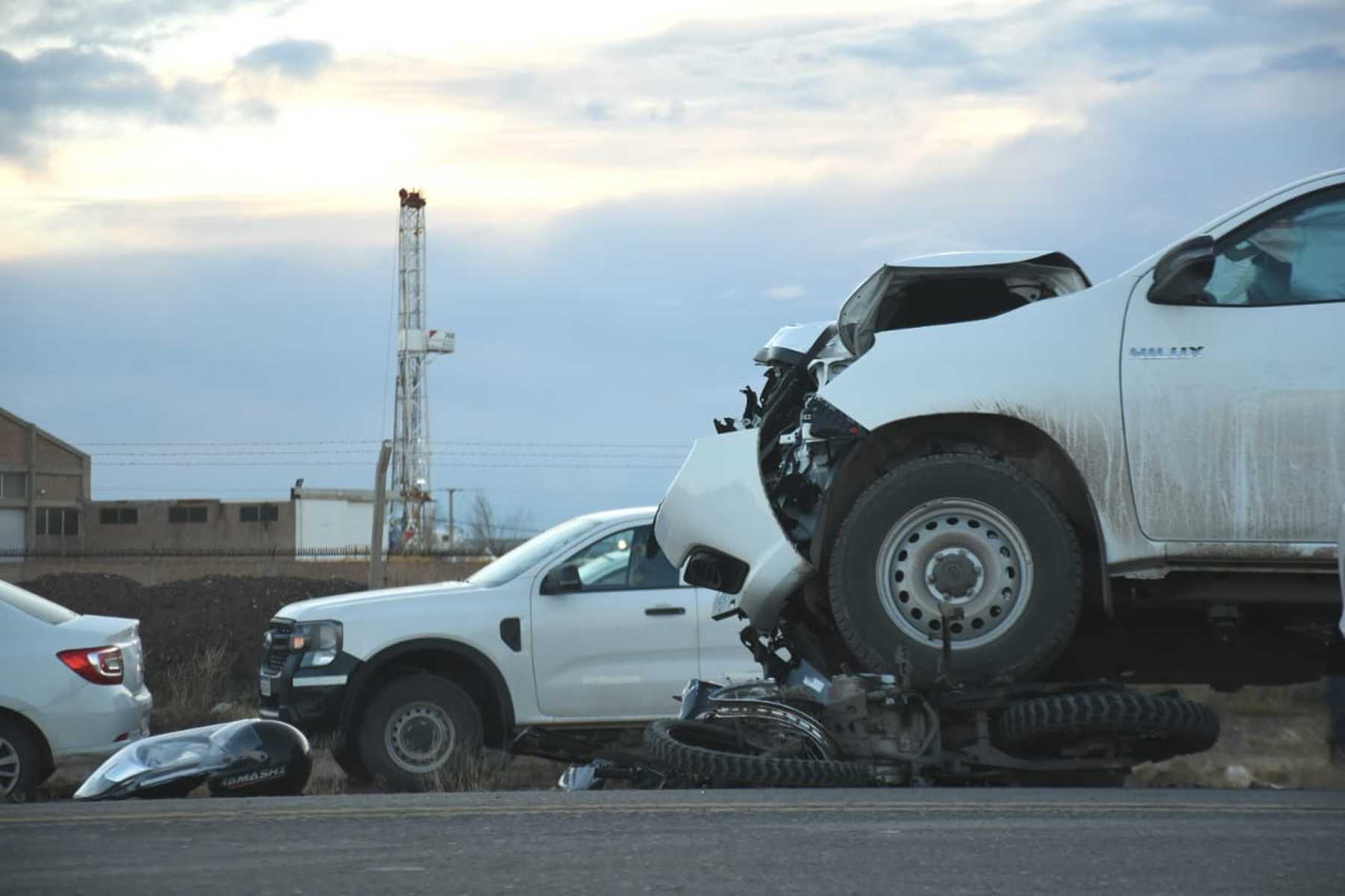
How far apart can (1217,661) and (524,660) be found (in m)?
4.62

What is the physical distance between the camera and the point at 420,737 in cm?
1002

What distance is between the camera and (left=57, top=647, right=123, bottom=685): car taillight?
937 cm

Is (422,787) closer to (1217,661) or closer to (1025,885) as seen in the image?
(1217,661)

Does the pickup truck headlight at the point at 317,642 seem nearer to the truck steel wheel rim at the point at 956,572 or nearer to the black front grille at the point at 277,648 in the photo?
the black front grille at the point at 277,648

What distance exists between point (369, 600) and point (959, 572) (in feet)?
16.3

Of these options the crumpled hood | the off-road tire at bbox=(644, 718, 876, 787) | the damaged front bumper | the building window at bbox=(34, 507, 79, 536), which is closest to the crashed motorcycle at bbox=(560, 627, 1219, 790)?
the off-road tire at bbox=(644, 718, 876, 787)

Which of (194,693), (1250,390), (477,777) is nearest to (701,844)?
(1250,390)

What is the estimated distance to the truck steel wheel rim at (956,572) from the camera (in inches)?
252

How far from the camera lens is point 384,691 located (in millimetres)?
10055

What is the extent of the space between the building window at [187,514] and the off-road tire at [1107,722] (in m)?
58.1

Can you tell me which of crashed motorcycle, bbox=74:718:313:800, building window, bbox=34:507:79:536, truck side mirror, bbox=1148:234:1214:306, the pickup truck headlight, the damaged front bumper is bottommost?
crashed motorcycle, bbox=74:718:313:800

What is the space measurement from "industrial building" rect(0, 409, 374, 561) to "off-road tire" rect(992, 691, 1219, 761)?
50740mm

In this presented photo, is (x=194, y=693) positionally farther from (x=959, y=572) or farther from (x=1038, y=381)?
(x=1038, y=381)

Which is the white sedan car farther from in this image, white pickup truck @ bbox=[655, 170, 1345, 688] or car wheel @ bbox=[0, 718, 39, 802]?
white pickup truck @ bbox=[655, 170, 1345, 688]
